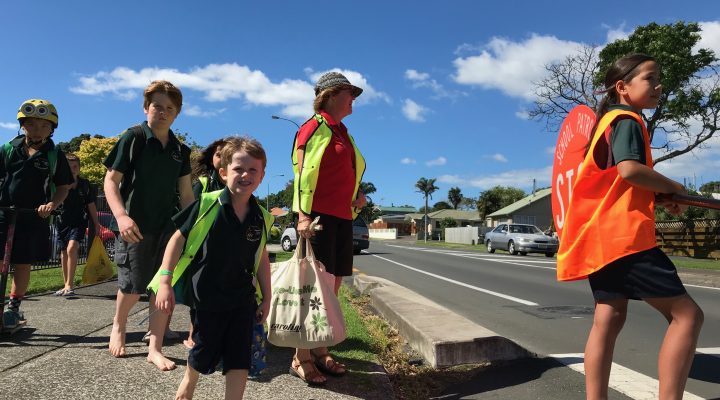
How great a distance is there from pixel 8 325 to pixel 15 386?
1.51 m

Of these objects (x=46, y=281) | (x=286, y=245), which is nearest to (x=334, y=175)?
(x=46, y=281)

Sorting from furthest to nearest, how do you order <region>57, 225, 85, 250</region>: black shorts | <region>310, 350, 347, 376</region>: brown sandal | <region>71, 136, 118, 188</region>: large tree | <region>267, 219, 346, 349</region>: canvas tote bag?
1. <region>71, 136, 118, 188</region>: large tree
2. <region>57, 225, 85, 250</region>: black shorts
3. <region>310, 350, 347, 376</region>: brown sandal
4. <region>267, 219, 346, 349</region>: canvas tote bag

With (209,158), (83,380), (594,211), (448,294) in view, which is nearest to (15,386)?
(83,380)

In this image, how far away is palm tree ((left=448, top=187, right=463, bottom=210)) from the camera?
441ft

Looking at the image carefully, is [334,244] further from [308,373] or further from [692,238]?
[692,238]

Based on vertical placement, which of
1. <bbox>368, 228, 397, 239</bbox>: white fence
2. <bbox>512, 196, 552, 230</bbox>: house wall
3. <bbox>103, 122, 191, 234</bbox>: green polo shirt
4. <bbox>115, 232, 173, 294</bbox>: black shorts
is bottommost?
<bbox>115, 232, 173, 294</bbox>: black shorts

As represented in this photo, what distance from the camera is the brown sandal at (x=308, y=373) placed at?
317cm

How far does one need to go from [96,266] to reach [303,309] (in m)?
4.28

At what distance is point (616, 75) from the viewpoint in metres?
2.73

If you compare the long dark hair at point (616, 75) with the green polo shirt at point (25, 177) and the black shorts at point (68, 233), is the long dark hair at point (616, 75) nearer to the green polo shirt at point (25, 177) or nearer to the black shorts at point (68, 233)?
the green polo shirt at point (25, 177)

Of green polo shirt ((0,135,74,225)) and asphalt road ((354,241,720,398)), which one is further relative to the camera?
green polo shirt ((0,135,74,225))

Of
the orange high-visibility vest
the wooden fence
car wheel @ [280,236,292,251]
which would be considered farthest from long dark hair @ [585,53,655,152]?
the wooden fence

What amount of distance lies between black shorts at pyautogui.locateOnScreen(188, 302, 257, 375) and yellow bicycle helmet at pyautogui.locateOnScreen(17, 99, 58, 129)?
8.88ft

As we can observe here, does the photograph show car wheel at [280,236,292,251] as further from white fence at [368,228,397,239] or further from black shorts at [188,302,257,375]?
white fence at [368,228,397,239]
